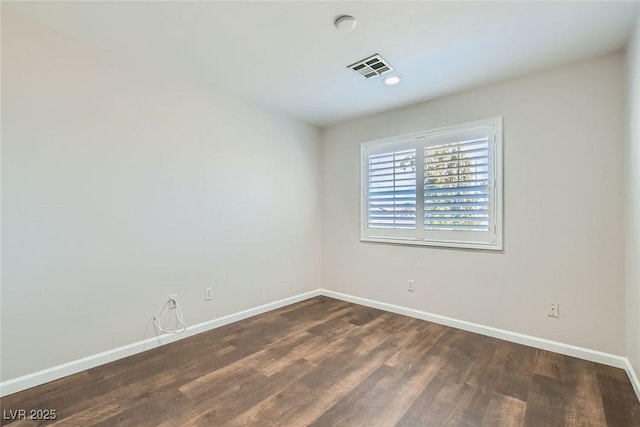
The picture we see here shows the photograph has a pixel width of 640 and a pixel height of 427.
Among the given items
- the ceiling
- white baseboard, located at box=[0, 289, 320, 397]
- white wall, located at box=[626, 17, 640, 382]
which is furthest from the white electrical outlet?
white wall, located at box=[626, 17, 640, 382]

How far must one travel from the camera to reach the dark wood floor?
1703 millimetres

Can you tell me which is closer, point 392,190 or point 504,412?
point 504,412

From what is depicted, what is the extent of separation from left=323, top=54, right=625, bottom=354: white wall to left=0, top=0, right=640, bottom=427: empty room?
0.02 meters

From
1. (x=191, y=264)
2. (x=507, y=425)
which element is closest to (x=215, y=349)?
(x=191, y=264)

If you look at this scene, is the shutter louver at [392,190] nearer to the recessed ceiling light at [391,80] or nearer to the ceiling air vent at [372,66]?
the recessed ceiling light at [391,80]

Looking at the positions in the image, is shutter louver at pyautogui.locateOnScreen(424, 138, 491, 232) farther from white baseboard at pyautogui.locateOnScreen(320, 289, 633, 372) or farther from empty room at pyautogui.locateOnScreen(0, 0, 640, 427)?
white baseboard at pyautogui.locateOnScreen(320, 289, 633, 372)

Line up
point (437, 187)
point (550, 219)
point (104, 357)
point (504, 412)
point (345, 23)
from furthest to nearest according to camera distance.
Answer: point (437, 187) < point (550, 219) < point (104, 357) < point (345, 23) < point (504, 412)

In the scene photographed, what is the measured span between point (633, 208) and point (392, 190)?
80.3 inches

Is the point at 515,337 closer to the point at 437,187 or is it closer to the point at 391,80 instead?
the point at 437,187

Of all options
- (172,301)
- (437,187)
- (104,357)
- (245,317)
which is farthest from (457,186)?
(104,357)

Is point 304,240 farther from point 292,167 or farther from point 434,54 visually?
point 434,54

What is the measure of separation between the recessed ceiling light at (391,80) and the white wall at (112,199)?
1491mm

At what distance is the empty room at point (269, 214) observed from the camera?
6.17ft

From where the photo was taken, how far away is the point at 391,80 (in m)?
2.78
